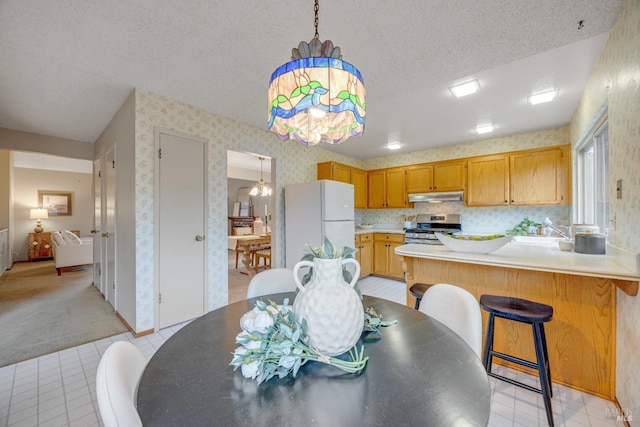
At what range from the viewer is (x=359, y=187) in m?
5.12

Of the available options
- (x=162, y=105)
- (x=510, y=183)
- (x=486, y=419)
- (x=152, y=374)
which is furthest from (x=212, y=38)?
(x=510, y=183)

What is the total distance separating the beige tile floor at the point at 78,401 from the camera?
152 centimetres

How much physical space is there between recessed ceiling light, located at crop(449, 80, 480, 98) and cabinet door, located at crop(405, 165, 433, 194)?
2005mm

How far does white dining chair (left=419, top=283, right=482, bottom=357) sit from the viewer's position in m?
1.16

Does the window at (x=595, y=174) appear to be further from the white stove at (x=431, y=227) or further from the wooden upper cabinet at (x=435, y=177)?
the white stove at (x=431, y=227)

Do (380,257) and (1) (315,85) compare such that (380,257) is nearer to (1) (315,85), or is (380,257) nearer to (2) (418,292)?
(2) (418,292)

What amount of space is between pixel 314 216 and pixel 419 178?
2257 mm

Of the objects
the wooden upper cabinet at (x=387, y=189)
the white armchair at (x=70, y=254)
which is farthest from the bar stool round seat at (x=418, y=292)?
the white armchair at (x=70, y=254)

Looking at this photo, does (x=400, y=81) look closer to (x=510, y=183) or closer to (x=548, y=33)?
(x=548, y=33)

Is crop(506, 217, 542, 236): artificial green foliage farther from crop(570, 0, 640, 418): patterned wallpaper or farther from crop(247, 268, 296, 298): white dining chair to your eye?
crop(247, 268, 296, 298): white dining chair

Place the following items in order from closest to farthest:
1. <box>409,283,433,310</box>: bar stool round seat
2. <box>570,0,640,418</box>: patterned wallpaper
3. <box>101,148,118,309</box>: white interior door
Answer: <box>570,0,640,418</box>: patterned wallpaper < <box>409,283,433,310</box>: bar stool round seat < <box>101,148,118,309</box>: white interior door

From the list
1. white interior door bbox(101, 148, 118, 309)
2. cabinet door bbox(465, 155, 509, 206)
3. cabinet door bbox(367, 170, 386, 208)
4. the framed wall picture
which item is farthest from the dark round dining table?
the framed wall picture

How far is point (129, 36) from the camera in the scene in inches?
69.8

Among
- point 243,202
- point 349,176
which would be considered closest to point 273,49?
point 349,176
